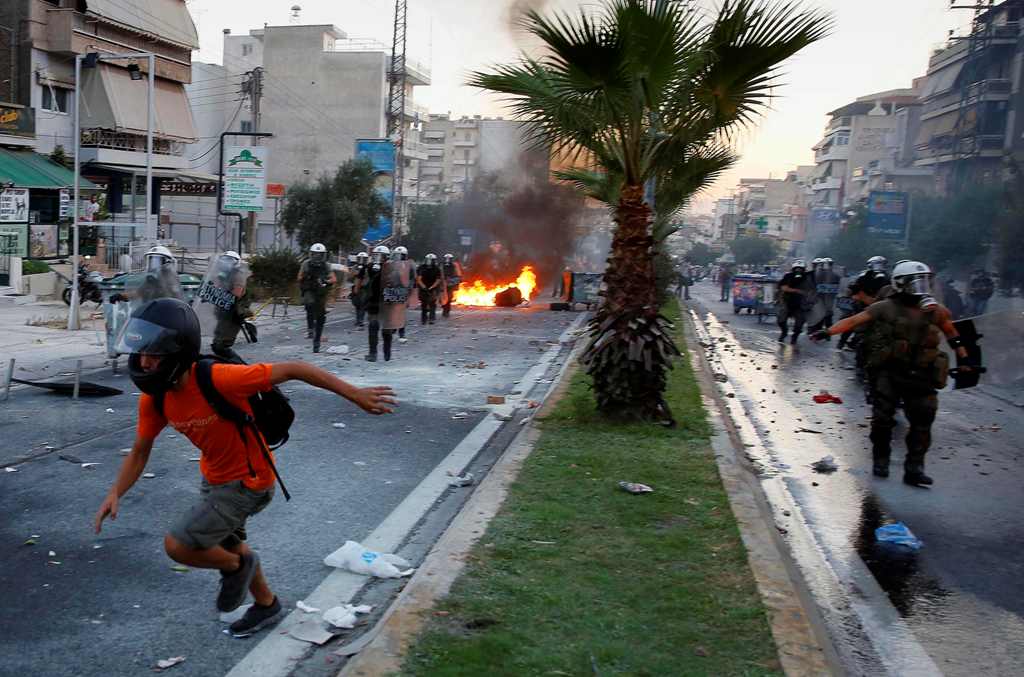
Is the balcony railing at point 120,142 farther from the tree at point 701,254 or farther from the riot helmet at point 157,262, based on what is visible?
the tree at point 701,254

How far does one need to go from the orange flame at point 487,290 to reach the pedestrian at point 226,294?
22591 mm

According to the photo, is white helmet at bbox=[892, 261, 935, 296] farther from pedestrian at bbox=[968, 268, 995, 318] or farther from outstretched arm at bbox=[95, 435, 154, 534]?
pedestrian at bbox=[968, 268, 995, 318]

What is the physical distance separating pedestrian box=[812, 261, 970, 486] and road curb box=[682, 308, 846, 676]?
4.00 ft

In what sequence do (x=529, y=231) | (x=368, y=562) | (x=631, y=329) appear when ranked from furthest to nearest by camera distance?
(x=529, y=231) < (x=631, y=329) < (x=368, y=562)

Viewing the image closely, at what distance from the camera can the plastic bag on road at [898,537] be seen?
252 inches

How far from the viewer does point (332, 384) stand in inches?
147

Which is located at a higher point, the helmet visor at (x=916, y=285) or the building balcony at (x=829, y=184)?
the building balcony at (x=829, y=184)

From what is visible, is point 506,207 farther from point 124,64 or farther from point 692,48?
point 692,48

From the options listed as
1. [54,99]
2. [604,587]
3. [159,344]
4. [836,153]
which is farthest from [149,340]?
[836,153]

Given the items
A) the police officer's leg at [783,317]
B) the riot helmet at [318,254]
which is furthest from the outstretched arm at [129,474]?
the police officer's leg at [783,317]

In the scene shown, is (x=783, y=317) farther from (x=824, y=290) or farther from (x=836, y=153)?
(x=836, y=153)

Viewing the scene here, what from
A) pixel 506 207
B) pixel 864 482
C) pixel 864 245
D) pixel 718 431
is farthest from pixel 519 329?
pixel 864 245

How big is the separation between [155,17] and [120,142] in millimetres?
4897

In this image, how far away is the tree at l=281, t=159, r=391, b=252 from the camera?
34906mm
